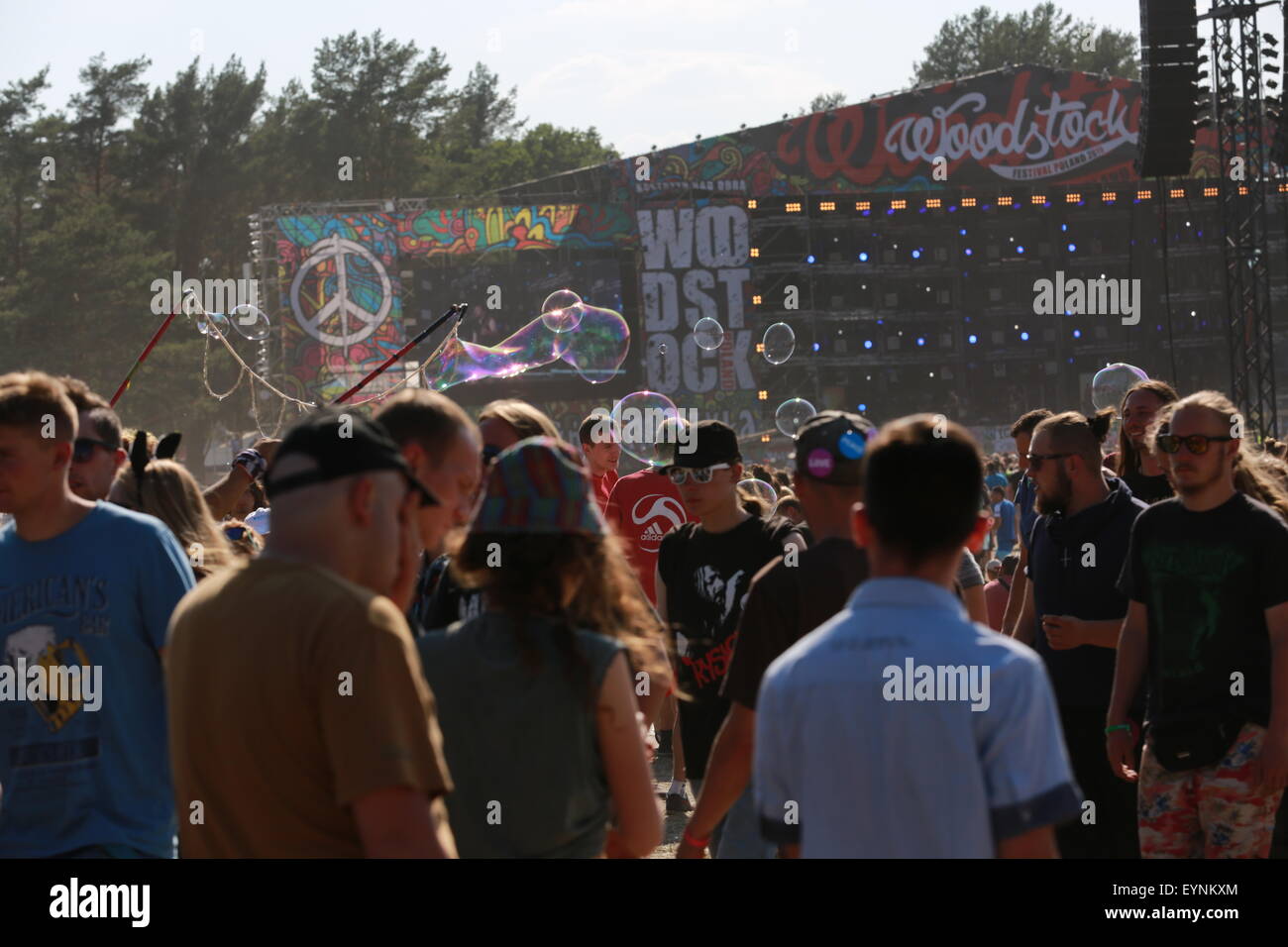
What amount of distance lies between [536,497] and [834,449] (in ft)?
3.87

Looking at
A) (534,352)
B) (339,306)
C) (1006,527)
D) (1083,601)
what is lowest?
(1006,527)

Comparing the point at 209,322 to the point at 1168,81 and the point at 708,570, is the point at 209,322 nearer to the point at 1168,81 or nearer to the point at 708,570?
the point at 708,570

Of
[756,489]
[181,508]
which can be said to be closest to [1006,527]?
[756,489]

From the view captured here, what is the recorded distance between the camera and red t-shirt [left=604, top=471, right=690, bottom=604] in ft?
25.4

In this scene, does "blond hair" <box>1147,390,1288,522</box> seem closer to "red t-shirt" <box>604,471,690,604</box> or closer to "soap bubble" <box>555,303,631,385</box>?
"red t-shirt" <box>604,471,690,604</box>

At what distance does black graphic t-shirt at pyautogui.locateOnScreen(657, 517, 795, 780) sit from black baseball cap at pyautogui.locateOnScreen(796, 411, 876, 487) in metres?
1.22

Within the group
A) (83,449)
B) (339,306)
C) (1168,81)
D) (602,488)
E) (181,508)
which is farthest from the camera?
(339,306)

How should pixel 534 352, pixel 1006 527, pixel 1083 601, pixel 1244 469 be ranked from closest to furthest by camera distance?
pixel 1244 469 < pixel 1083 601 < pixel 534 352 < pixel 1006 527

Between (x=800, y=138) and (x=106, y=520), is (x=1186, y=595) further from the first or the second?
(x=800, y=138)

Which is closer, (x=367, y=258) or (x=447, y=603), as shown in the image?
(x=447, y=603)

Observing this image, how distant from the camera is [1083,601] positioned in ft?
18.2

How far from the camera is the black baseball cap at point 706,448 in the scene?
17.5ft
